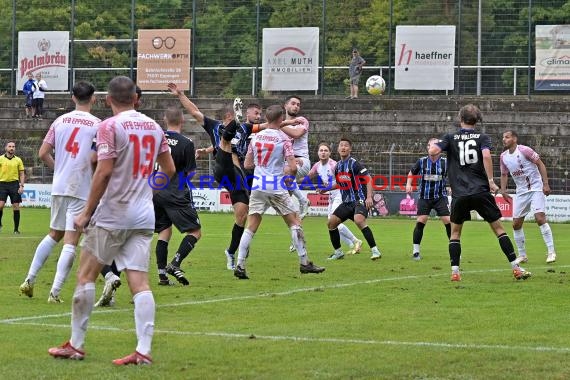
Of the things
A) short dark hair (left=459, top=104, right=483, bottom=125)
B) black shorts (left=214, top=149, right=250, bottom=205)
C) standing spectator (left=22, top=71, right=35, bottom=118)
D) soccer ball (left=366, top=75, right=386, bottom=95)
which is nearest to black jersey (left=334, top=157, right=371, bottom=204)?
black shorts (left=214, top=149, right=250, bottom=205)

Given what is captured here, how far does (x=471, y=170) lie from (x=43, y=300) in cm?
574

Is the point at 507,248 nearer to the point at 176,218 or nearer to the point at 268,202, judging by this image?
the point at 268,202

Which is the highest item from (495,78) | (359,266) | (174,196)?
(495,78)

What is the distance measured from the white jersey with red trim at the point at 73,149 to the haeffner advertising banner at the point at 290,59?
110 feet

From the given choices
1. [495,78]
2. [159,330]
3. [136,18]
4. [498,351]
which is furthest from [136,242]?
[136,18]

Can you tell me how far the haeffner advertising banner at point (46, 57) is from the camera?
48188mm

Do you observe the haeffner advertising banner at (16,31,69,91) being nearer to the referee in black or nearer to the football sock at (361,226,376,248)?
the referee in black

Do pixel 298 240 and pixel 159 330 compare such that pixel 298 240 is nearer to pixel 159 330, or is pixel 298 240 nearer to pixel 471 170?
pixel 471 170

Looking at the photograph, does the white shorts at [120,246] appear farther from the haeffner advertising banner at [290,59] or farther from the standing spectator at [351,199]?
the haeffner advertising banner at [290,59]

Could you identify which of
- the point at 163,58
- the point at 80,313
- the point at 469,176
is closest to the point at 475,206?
the point at 469,176

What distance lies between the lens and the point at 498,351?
9023 mm

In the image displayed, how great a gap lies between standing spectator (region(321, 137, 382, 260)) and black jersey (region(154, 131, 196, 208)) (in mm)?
5148

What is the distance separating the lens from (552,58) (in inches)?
1714

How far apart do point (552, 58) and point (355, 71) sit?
24.7ft
